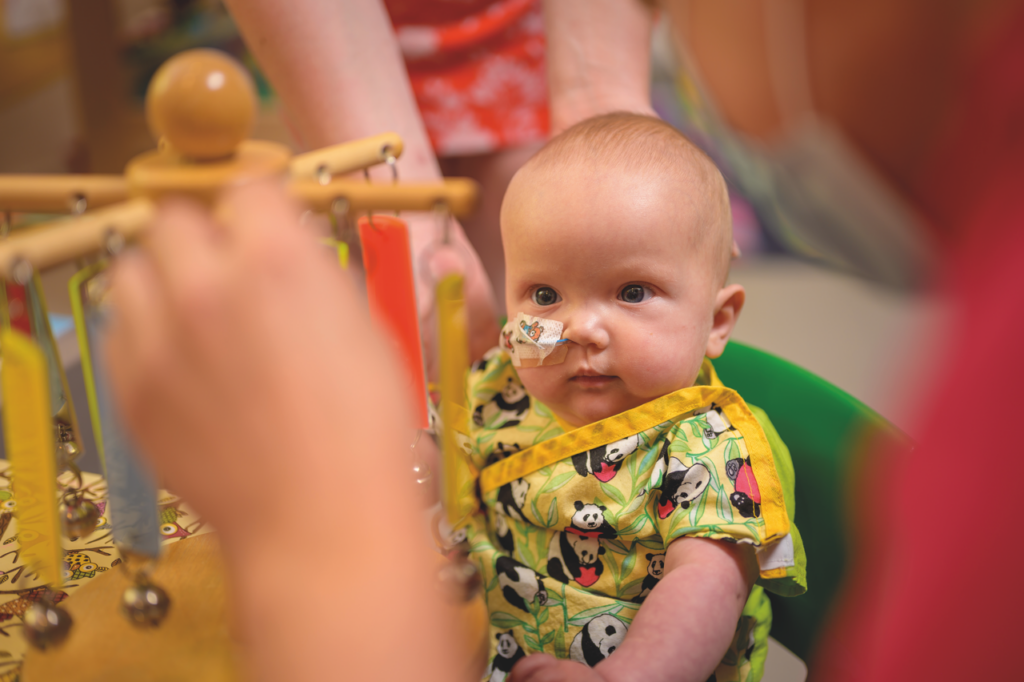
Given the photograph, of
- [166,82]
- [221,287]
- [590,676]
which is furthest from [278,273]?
[590,676]

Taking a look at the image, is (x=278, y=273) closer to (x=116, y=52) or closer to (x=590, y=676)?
(x=590, y=676)

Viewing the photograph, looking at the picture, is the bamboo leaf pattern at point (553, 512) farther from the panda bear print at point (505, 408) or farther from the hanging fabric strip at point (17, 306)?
the hanging fabric strip at point (17, 306)

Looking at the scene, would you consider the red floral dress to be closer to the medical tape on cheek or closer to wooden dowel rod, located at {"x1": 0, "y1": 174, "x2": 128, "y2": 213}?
the medical tape on cheek

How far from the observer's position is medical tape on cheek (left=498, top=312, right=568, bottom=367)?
2.47 feet

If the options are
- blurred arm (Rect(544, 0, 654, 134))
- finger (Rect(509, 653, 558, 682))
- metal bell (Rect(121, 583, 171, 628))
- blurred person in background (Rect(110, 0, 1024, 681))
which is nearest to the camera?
blurred person in background (Rect(110, 0, 1024, 681))

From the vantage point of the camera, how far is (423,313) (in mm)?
904

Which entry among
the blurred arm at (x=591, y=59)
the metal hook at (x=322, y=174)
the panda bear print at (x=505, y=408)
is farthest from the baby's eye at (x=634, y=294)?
the blurred arm at (x=591, y=59)

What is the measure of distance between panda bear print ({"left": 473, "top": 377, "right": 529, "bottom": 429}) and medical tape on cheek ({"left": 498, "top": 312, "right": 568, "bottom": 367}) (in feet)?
0.48

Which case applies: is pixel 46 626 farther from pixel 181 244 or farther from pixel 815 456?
pixel 815 456

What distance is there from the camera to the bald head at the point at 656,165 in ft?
2.49

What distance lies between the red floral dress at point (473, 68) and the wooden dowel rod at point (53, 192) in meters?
0.72

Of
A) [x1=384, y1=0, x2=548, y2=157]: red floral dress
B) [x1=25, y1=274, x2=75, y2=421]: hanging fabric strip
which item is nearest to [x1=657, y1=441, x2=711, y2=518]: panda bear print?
[x1=25, y1=274, x2=75, y2=421]: hanging fabric strip

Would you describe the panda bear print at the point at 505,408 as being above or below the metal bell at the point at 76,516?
below

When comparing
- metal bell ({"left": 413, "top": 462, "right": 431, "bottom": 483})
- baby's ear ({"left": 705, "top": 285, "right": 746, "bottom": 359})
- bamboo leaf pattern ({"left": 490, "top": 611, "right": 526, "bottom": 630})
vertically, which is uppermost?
baby's ear ({"left": 705, "top": 285, "right": 746, "bottom": 359})
